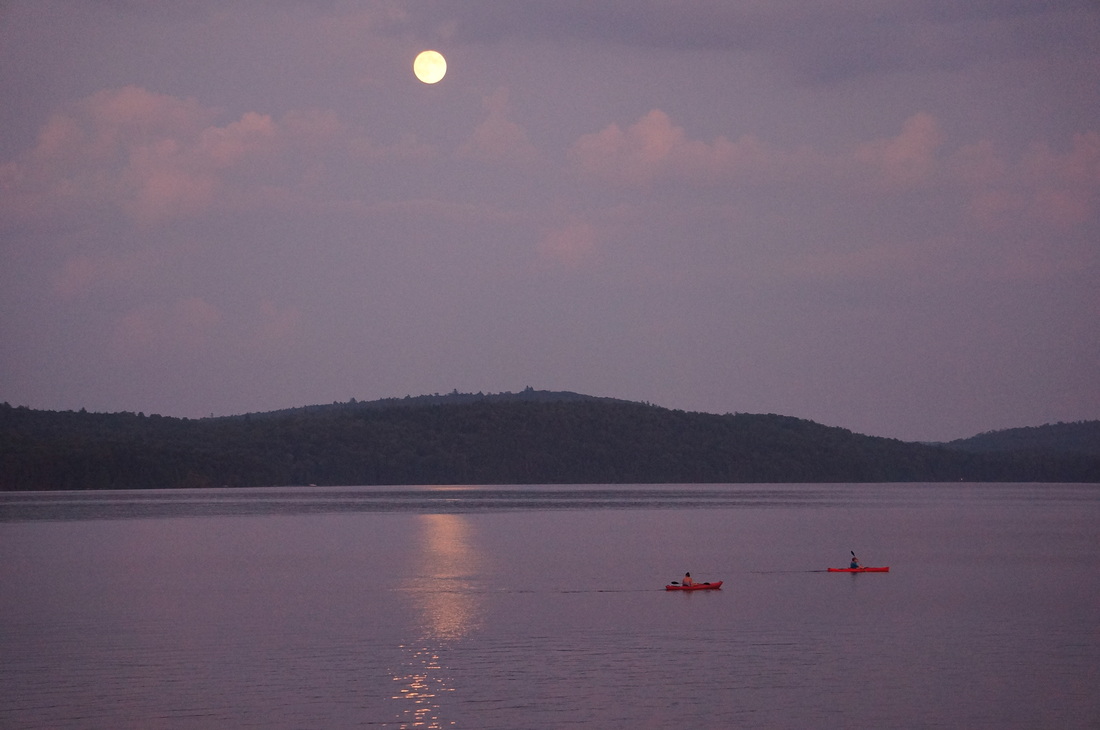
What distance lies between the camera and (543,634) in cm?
4222

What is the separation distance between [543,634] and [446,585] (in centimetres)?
1787

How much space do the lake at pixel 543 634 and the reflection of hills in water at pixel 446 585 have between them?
0.65 feet

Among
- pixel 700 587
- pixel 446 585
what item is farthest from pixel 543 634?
pixel 446 585

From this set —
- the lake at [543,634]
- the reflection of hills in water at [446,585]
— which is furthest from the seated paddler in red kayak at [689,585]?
the reflection of hills in water at [446,585]

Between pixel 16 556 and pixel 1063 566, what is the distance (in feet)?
199

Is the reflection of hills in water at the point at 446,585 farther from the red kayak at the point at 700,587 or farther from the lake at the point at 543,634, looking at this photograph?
the red kayak at the point at 700,587

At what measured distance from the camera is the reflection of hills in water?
45.0m

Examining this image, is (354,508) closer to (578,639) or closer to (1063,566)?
(1063,566)

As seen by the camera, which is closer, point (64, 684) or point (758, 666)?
point (64, 684)

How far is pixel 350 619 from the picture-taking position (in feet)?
151

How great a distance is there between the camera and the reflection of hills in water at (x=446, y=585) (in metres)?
45.0

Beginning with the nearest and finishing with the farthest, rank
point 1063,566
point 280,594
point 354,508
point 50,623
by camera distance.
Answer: point 50,623, point 280,594, point 1063,566, point 354,508

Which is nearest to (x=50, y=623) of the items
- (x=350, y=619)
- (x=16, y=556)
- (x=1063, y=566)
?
(x=350, y=619)

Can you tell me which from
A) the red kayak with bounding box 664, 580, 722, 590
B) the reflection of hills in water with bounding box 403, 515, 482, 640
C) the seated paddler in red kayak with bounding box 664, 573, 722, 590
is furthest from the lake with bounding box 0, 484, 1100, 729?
the red kayak with bounding box 664, 580, 722, 590
